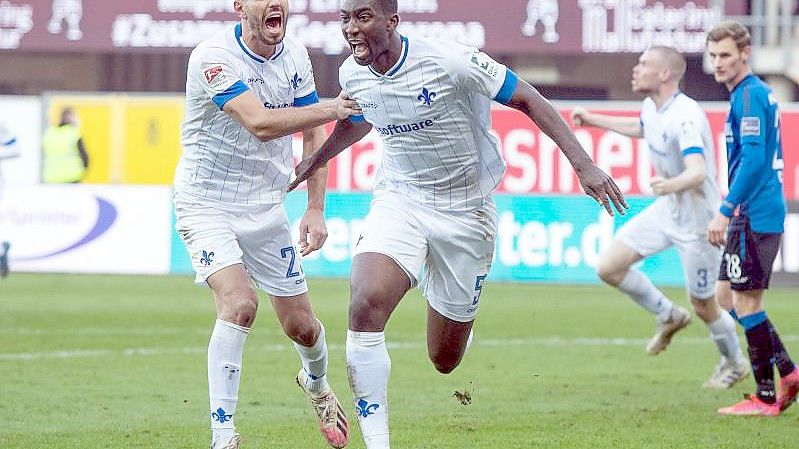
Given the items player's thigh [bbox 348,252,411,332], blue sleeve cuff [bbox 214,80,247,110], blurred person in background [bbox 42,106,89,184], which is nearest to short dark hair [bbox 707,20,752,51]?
player's thigh [bbox 348,252,411,332]

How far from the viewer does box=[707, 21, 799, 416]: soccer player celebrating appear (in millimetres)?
8484

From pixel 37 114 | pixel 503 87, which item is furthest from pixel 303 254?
pixel 37 114

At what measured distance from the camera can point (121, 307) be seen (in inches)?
627

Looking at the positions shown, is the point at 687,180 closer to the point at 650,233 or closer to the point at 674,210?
the point at 674,210

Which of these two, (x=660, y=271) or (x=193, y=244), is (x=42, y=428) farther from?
(x=660, y=271)

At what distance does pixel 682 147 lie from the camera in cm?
1005

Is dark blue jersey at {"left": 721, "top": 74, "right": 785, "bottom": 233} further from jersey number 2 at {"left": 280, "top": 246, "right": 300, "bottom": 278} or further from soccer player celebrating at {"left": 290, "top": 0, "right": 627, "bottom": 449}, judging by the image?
jersey number 2 at {"left": 280, "top": 246, "right": 300, "bottom": 278}

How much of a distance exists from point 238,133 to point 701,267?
163 inches

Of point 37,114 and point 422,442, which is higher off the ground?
point 37,114

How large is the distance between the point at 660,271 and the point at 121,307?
22.1 ft

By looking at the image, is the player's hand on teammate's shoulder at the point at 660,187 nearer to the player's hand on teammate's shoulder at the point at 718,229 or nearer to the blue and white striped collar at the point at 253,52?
the player's hand on teammate's shoulder at the point at 718,229

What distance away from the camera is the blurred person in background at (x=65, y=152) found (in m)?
20.6

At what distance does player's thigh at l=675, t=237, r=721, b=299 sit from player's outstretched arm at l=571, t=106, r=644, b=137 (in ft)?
2.76

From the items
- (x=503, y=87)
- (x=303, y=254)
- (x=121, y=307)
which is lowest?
(x=121, y=307)
